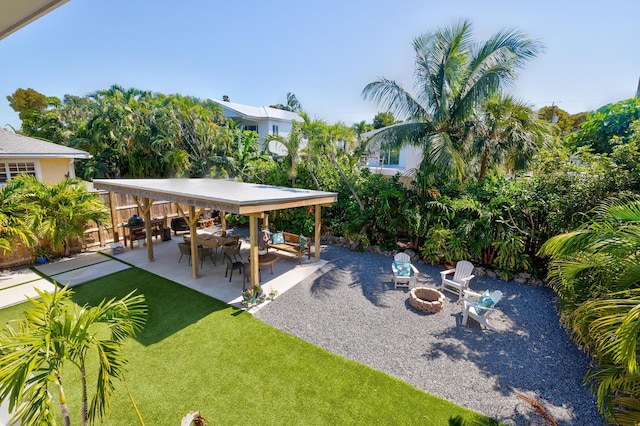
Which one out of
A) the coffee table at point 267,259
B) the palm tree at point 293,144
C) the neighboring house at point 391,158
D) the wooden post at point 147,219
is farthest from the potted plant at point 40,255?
the neighboring house at point 391,158

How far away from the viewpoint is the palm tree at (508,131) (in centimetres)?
1066

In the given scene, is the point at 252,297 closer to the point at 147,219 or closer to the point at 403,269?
the point at 403,269

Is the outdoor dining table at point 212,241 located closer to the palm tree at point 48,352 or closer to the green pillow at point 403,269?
the green pillow at point 403,269

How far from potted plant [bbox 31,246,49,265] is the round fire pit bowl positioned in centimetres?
1217

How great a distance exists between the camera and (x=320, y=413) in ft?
15.0

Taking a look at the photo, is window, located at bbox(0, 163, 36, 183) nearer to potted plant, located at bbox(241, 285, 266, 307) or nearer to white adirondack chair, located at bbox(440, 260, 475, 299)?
potted plant, located at bbox(241, 285, 266, 307)

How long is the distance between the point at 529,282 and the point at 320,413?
316 inches

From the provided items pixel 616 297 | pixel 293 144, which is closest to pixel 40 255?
pixel 293 144

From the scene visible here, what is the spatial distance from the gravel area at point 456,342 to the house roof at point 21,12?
6.19m

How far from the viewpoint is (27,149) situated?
13.6 meters

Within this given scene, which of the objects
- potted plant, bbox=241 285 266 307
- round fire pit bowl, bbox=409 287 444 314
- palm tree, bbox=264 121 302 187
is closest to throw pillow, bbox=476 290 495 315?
round fire pit bowl, bbox=409 287 444 314

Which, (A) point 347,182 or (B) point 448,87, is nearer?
(B) point 448,87

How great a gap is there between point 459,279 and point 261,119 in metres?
24.6

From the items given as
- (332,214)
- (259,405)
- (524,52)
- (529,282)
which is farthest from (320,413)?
(524,52)
